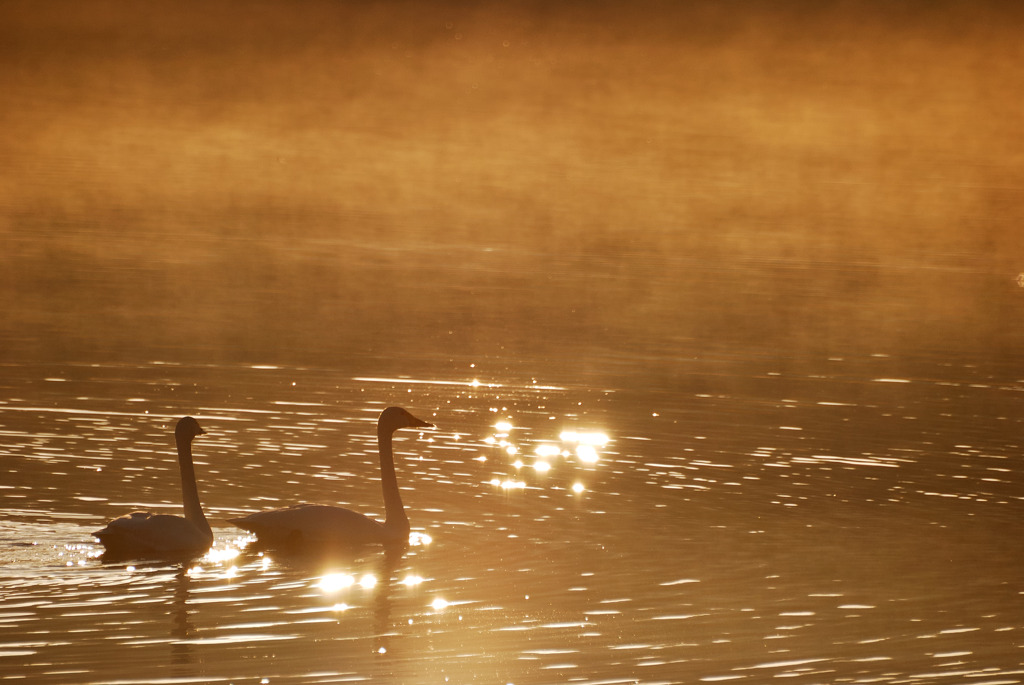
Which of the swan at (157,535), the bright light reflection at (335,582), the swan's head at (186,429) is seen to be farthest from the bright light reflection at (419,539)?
the swan's head at (186,429)

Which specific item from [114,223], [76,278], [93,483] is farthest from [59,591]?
[114,223]

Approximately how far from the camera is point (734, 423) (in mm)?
18922

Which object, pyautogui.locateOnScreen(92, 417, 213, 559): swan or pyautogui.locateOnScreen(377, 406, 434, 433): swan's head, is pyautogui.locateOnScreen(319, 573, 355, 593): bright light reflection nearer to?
pyautogui.locateOnScreen(92, 417, 213, 559): swan

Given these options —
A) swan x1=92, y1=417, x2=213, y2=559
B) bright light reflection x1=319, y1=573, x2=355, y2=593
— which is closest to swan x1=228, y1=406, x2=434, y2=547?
swan x1=92, y1=417, x2=213, y2=559

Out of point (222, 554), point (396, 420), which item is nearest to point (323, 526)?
point (222, 554)

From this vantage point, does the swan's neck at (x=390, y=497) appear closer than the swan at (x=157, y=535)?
No

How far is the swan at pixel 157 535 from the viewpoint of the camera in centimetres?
1333

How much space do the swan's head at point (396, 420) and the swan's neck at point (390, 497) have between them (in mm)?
209

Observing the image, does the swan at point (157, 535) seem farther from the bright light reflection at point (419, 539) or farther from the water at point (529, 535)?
the bright light reflection at point (419, 539)

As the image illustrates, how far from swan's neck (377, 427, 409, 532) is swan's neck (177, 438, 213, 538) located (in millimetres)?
1293

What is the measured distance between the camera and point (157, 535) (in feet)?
43.8

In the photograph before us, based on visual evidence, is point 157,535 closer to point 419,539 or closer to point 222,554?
point 222,554

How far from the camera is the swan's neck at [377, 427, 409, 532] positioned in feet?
47.2

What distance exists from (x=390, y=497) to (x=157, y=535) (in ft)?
6.26
